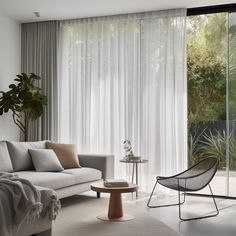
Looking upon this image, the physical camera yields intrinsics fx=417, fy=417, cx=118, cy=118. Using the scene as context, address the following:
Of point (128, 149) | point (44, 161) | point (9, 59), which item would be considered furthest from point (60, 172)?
point (9, 59)

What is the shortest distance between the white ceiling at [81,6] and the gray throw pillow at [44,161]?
207 centimetres

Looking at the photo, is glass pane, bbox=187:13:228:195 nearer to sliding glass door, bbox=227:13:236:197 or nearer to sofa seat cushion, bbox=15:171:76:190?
sliding glass door, bbox=227:13:236:197

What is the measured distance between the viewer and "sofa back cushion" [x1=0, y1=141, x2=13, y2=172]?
5.17 m

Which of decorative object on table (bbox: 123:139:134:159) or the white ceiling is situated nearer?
the white ceiling

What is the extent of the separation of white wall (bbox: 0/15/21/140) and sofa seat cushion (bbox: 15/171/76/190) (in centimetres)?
158

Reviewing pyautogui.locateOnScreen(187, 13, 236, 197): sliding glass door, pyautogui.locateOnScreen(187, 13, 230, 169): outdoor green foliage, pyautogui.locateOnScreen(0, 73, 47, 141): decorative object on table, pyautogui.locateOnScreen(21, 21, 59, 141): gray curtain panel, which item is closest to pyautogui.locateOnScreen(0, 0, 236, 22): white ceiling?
pyautogui.locateOnScreen(21, 21, 59, 141): gray curtain panel

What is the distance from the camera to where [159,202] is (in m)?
5.64

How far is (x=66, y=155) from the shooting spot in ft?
19.3

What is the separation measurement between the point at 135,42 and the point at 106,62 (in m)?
0.56

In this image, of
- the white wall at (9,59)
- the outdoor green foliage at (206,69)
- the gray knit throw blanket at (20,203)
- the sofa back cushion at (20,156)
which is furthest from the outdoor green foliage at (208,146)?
the gray knit throw blanket at (20,203)

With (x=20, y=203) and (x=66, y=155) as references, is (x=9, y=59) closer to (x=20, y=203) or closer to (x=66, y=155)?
(x=66, y=155)

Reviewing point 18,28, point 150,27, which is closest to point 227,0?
point 150,27

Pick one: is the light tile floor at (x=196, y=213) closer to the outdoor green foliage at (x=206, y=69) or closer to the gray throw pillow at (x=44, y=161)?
the gray throw pillow at (x=44, y=161)

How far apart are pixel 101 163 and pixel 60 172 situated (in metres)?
0.68
